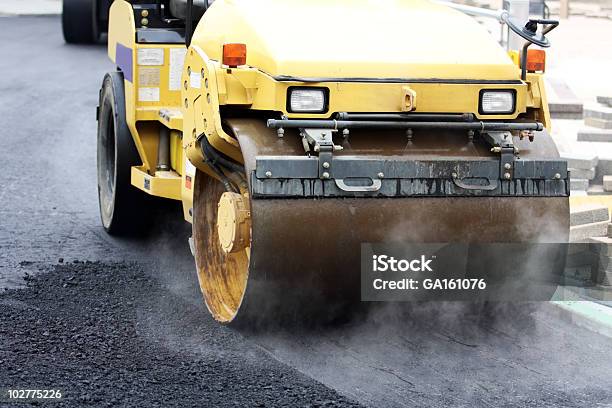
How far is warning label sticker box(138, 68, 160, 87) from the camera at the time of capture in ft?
25.3

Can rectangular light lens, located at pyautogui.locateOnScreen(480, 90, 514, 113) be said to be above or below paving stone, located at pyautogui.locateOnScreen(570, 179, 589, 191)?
above

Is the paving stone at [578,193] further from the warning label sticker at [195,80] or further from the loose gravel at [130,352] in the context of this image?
the warning label sticker at [195,80]

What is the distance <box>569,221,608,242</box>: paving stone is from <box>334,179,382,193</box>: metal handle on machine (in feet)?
7.09

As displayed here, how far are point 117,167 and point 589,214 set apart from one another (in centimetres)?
296

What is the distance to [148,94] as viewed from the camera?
7.75m

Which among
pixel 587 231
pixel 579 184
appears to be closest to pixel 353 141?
pixel 587 231

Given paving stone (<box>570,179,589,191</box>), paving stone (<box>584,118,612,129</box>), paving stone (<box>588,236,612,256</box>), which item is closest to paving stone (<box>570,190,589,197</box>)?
paving stone (<box>570,179,589,191</box>)

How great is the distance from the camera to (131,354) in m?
5.83

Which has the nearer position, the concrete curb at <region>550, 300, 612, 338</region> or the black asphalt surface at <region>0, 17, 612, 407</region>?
the black asphalt surface at <region>0, 17, 612, 407</region>

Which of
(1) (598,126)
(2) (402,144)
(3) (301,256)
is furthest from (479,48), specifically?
(1) (598,126)

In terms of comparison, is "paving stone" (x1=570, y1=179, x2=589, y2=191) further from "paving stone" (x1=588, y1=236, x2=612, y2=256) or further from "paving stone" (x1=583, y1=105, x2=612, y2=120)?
"paving stone" (x1=583, y1=105, x2=612, y2=120)

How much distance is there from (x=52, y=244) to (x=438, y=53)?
11.2 feet

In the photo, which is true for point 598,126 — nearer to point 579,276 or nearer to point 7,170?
point 579,276

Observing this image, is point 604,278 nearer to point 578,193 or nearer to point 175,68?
point 578,193
